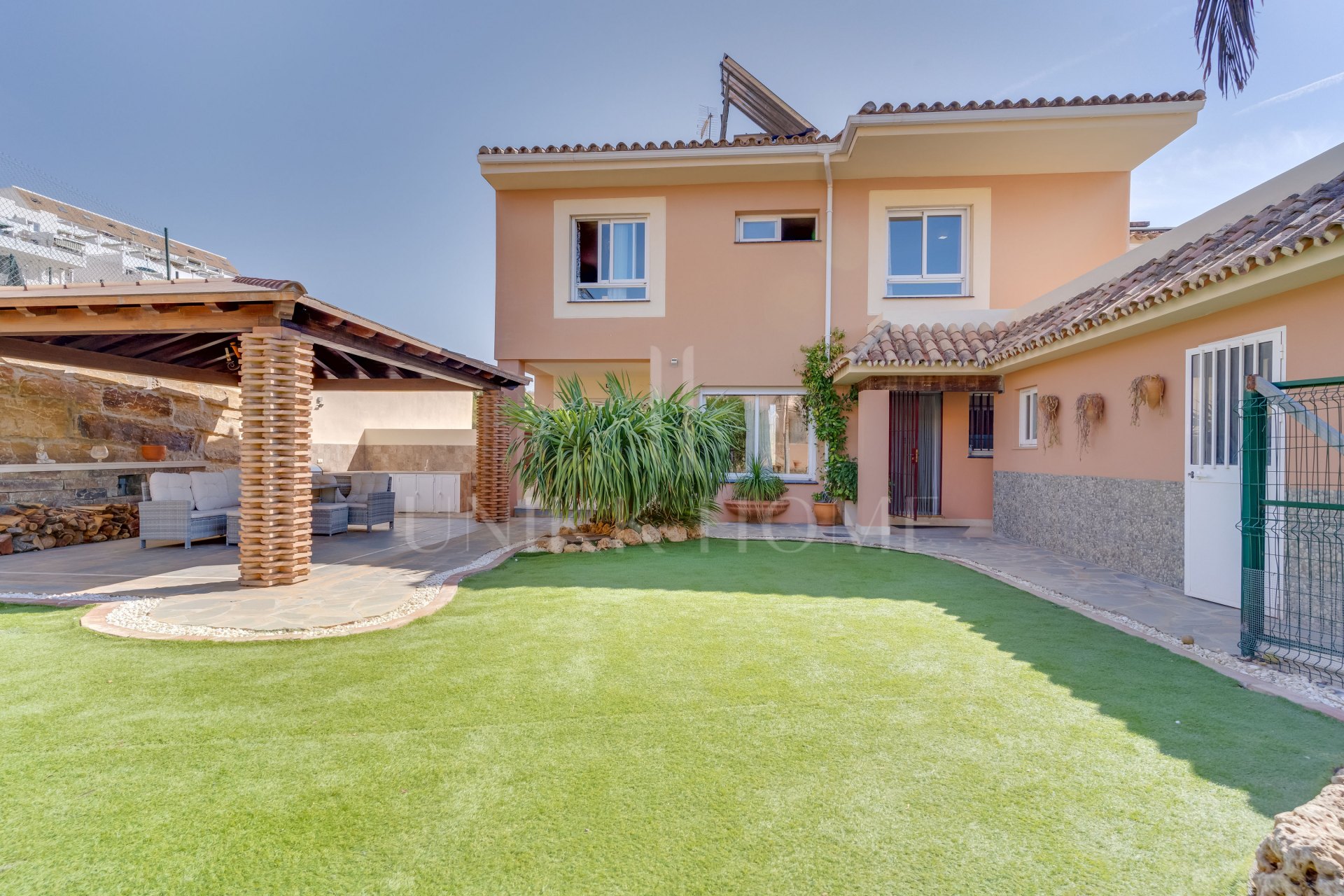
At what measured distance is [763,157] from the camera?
11.8 m

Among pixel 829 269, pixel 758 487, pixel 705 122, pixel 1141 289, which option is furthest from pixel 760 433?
pixel 705 122

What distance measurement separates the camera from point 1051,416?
9172mm

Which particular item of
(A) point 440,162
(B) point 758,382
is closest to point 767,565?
(B) point 758,382

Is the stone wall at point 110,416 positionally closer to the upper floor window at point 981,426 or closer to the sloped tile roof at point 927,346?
the sloped tile roof at point 927,346

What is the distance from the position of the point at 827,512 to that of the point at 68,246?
14991 mm

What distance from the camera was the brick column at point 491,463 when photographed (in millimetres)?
12508

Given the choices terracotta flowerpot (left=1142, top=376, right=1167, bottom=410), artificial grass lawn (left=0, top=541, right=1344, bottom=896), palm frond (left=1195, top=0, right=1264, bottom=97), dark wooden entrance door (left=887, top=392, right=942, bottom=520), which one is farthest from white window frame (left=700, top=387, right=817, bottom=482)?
palm frond (left=1195, top=0, right=1264, bottom=97)

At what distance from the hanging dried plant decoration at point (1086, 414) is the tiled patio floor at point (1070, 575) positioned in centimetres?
164

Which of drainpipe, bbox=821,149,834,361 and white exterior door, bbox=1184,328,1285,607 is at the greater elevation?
drainpipe, bbox=821,149,834,361

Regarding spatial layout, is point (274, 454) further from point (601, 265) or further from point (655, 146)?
point (655, 146)

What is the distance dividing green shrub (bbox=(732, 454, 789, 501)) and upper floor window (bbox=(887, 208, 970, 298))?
4.42 metres

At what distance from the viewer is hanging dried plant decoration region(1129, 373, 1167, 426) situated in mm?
6852

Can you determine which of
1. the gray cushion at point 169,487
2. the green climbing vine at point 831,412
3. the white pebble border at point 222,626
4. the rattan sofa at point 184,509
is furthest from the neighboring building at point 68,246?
the green climbing vine at point 831,412

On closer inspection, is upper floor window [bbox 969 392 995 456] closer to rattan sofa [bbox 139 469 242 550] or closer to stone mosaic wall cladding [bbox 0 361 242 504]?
rattan sofa [bbox 139 469 242 550]
